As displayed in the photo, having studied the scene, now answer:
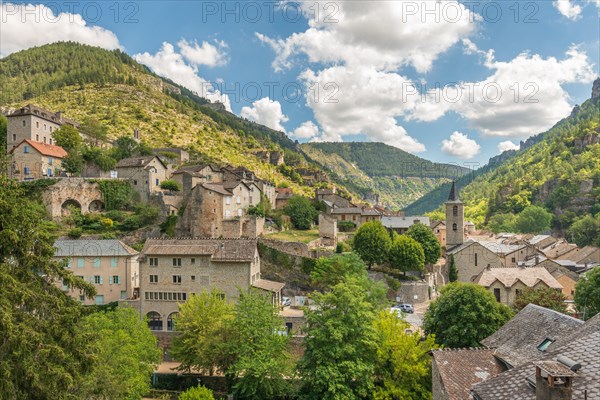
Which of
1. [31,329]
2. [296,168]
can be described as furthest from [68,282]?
[296,168]

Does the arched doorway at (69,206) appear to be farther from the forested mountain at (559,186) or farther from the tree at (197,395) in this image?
the forested mountain at (559,186)

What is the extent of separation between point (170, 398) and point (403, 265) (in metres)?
32.9

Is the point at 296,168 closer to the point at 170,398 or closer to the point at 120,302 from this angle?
the point at 120,302

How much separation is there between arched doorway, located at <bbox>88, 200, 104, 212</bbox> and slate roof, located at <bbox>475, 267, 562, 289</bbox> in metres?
51.1

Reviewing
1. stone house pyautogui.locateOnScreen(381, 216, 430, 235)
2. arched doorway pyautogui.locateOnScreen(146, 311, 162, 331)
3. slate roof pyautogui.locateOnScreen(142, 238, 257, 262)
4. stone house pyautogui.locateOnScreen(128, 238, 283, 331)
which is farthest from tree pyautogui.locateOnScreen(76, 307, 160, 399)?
stone house pyautogui.locateOnScreen(381, 216, 430, 235)

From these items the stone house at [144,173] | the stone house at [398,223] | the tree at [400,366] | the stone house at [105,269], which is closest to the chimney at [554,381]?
the tree at [400,366]

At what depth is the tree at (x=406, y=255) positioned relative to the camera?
175 ft

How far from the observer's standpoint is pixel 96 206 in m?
58.7

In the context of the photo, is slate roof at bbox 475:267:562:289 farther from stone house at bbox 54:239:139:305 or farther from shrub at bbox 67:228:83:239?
shrub at bbox 67:228:83:239

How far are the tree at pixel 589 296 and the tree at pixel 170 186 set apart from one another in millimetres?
49547

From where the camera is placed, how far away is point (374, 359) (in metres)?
27.0

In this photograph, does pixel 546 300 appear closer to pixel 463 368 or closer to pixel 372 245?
pixel 463 368

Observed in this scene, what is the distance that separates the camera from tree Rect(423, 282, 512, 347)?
29.2m

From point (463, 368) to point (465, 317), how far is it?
39.5ft
